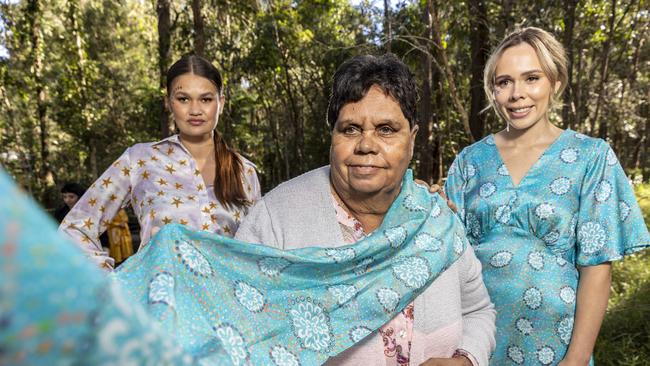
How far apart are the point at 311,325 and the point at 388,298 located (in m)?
0.29

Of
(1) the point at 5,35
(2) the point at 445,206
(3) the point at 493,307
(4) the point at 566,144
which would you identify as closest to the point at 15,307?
(2) the point at 445,206

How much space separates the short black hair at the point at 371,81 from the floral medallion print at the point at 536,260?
91cm

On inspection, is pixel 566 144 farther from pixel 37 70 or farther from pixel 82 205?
pixel 37 70

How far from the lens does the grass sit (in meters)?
4.75

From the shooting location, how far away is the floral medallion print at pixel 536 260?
2234 mm

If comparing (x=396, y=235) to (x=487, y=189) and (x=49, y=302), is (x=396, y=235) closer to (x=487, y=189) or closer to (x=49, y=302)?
(x=487, y=189)

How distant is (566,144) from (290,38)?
14.2 m

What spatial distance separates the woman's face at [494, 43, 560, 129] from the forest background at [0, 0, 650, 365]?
2687 mm

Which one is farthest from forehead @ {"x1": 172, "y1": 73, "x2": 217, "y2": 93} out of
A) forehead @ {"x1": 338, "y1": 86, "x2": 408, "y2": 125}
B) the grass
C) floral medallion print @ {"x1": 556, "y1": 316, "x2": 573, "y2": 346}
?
the grass

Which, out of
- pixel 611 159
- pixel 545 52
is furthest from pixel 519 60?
pixel 611 159

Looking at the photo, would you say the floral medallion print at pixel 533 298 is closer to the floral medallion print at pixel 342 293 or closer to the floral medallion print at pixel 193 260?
the floral medallion print at pixel 342 293

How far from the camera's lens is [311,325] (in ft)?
5.28

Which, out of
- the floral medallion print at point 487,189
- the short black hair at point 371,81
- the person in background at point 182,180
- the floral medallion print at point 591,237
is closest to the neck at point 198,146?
the person in background at point 182,180

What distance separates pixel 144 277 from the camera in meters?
1.25
